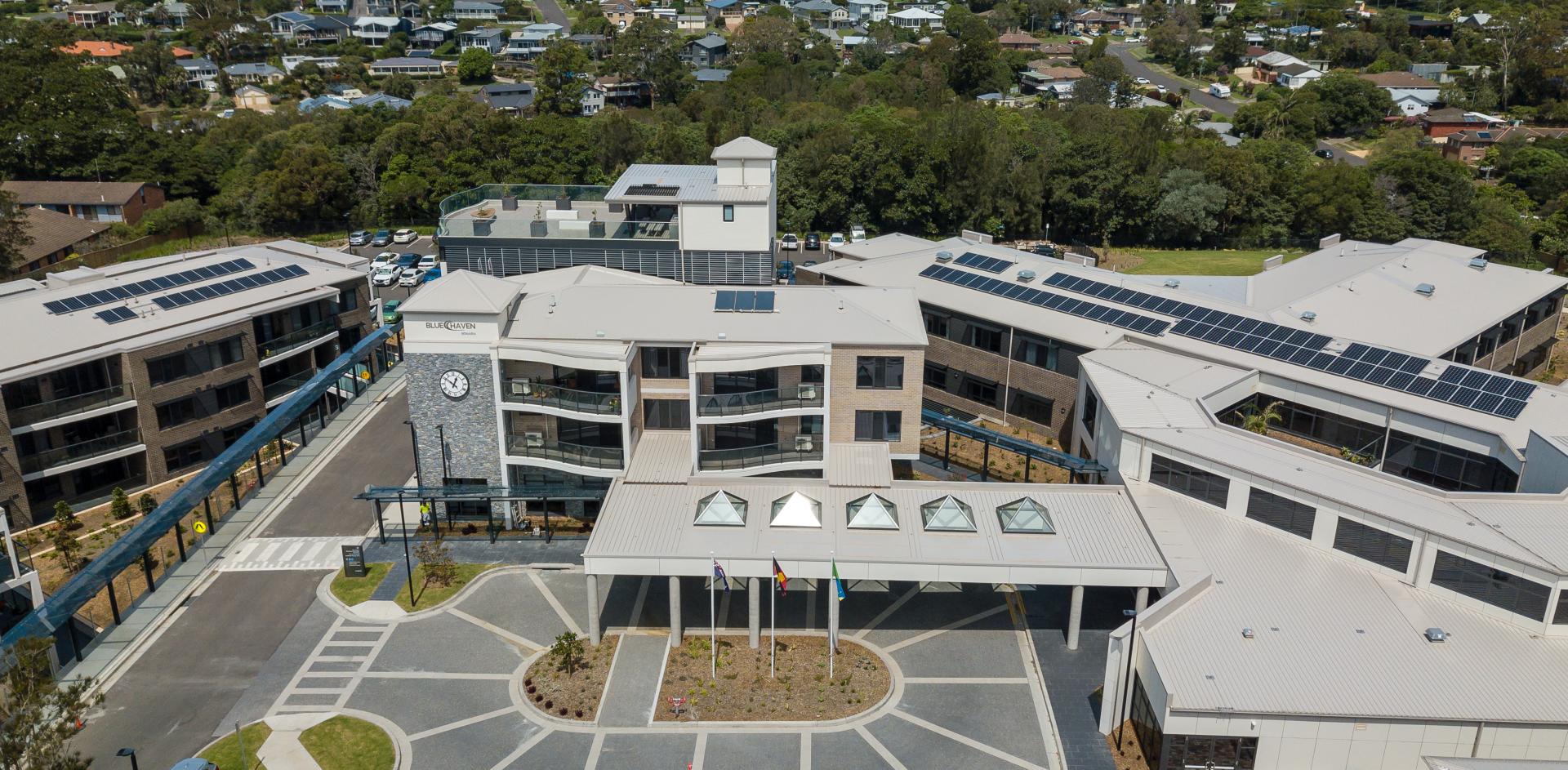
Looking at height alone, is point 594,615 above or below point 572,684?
above

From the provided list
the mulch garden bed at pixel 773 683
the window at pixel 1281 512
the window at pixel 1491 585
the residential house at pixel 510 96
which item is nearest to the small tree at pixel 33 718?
the mulch garden bed at pixel 773 683

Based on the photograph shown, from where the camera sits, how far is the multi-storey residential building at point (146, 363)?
53000mm

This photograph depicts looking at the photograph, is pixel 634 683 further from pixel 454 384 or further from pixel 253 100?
pixel 253 100

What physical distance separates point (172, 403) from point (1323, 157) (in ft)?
478

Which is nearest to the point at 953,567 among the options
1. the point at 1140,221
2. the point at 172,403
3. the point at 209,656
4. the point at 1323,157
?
the point at 209,656

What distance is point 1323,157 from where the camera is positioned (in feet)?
484

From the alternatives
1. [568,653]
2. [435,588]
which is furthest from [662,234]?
[568,653]

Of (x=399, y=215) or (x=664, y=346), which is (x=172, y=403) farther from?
(x=399, y=215)

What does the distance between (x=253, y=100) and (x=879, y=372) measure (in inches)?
6945

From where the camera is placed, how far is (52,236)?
9881 centimetres

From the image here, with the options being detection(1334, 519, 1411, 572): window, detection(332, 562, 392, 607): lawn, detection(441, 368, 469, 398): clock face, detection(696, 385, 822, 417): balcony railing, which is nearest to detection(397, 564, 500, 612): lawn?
detection(332, 562, 392, 607): lawn

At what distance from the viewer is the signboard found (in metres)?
46.9

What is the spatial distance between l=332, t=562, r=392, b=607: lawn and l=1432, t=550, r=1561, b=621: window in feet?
141

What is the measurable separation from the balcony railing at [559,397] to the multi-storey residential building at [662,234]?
1743 centimetres
